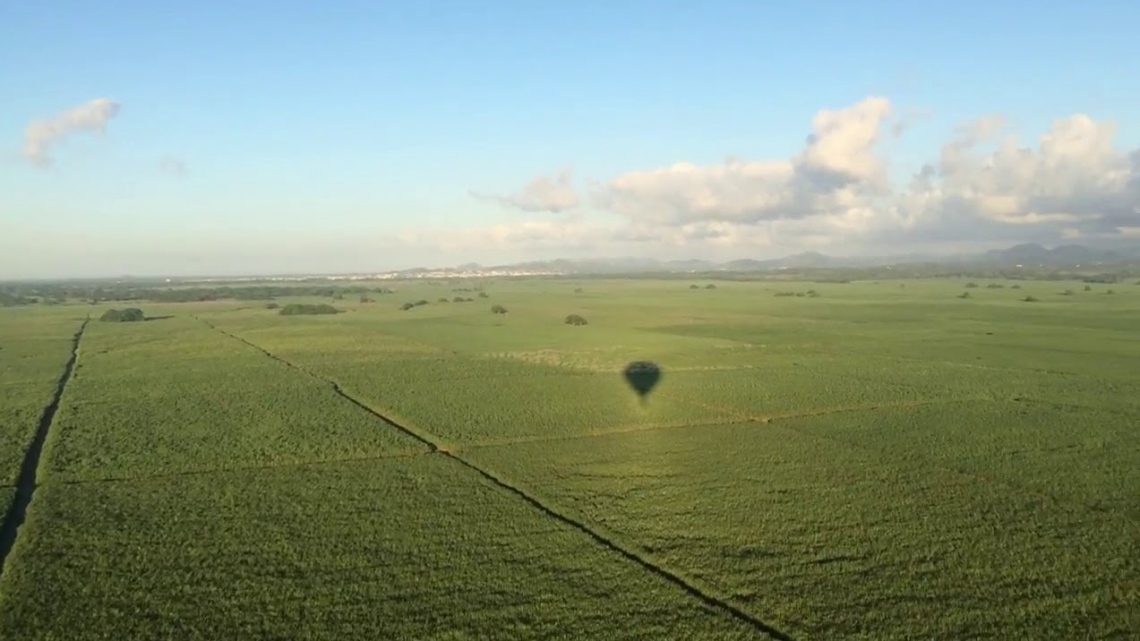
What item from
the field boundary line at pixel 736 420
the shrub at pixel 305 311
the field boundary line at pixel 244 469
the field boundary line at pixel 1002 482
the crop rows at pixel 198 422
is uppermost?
the shrub at pixel 305 311

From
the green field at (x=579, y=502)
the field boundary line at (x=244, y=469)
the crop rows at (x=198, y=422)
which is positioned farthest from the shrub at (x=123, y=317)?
the field boundary line at (x=244, y=469)

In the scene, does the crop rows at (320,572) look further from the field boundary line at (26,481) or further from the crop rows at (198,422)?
the crop rows at (198,422)

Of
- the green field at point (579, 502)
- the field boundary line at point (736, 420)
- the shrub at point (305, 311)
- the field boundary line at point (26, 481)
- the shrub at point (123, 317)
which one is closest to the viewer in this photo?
the green field at point (579, 502)

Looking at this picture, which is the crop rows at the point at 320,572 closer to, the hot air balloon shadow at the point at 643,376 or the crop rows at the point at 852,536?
the crop rows at the point at 852,536

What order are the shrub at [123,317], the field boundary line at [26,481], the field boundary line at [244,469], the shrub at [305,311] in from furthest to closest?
the shrub at [305,311], the shrub at [123,317], the field boundary line at [244,469], the field boundary line at [26,481]

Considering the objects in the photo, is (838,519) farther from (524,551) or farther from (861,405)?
(861,405)

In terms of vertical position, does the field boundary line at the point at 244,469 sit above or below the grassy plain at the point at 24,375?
below

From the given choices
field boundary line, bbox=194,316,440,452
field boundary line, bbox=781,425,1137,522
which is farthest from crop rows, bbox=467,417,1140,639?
field boundary line, bbox=194,316,440,452

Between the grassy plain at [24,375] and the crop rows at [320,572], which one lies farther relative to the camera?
the grassy plain at [24,375]
